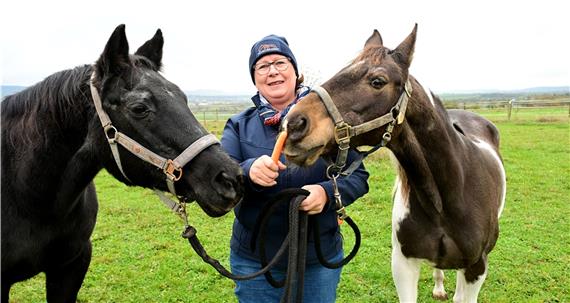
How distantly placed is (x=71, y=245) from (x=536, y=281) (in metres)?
Answer: 4.90

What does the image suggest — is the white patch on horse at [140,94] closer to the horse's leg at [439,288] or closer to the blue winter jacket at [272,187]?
the blue winter jacket at [272,187]

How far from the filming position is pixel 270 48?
97.0 inches

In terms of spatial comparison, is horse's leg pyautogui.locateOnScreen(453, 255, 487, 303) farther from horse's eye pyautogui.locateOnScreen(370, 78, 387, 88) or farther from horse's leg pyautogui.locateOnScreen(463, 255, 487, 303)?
horse's eye pyautogui.locateOnScreen(370, 78, 387, 88)

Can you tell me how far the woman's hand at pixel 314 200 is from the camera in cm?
222

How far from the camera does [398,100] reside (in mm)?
2322

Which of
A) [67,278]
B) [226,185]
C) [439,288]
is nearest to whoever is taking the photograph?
[226,185]

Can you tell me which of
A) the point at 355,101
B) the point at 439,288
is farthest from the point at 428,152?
the point at 439,288

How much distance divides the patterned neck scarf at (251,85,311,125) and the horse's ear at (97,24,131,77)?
0.78 m

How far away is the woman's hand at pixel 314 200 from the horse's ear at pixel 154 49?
1193 millimetres

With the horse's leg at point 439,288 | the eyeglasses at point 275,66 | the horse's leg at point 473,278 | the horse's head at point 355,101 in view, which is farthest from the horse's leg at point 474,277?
the eyeglasses at point 275,66

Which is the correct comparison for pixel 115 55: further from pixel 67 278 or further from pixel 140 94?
pixel 67 278

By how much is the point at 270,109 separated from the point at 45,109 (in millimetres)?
1265

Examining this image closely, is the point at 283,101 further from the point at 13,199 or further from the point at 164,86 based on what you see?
the point at 13,199

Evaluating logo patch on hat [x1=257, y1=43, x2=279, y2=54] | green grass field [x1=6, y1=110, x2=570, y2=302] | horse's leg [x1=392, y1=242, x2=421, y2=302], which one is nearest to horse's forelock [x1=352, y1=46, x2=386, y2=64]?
logo patch on hat [x1=257, y1=43, x2=279, y2=54]
